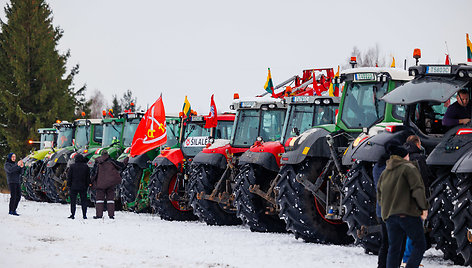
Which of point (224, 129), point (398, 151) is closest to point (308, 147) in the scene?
point (398, 151)

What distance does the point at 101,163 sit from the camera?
21.1 m

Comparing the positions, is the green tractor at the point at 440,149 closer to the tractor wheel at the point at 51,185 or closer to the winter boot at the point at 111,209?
the winter boot at the point at 111,209

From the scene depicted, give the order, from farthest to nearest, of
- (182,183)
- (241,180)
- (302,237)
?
(182,183) → (241,180) → (302,237)

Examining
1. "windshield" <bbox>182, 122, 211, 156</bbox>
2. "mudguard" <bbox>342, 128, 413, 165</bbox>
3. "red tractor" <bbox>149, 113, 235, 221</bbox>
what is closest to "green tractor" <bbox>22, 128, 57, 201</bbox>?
"windshield" <bbox>182, 122, 211, 156</bbox>

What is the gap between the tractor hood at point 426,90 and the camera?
1061 centimetres

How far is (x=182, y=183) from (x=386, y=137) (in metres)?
9.77

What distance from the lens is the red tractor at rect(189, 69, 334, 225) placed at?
17.5 meters

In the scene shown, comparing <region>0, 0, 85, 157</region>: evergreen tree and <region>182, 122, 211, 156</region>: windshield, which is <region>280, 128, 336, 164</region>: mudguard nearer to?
<region>182, 122, 211, 156</region>: windshield

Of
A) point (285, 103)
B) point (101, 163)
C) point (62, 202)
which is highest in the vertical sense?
point (285, 103)

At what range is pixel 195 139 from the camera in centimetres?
2050

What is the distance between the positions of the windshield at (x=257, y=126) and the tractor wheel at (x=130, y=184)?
4504 mm

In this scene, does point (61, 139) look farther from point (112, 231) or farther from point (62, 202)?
point (112, 231)

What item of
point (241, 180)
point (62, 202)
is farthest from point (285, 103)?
point (62, 202)

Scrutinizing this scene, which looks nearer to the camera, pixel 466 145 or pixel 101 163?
pixel 466 145
